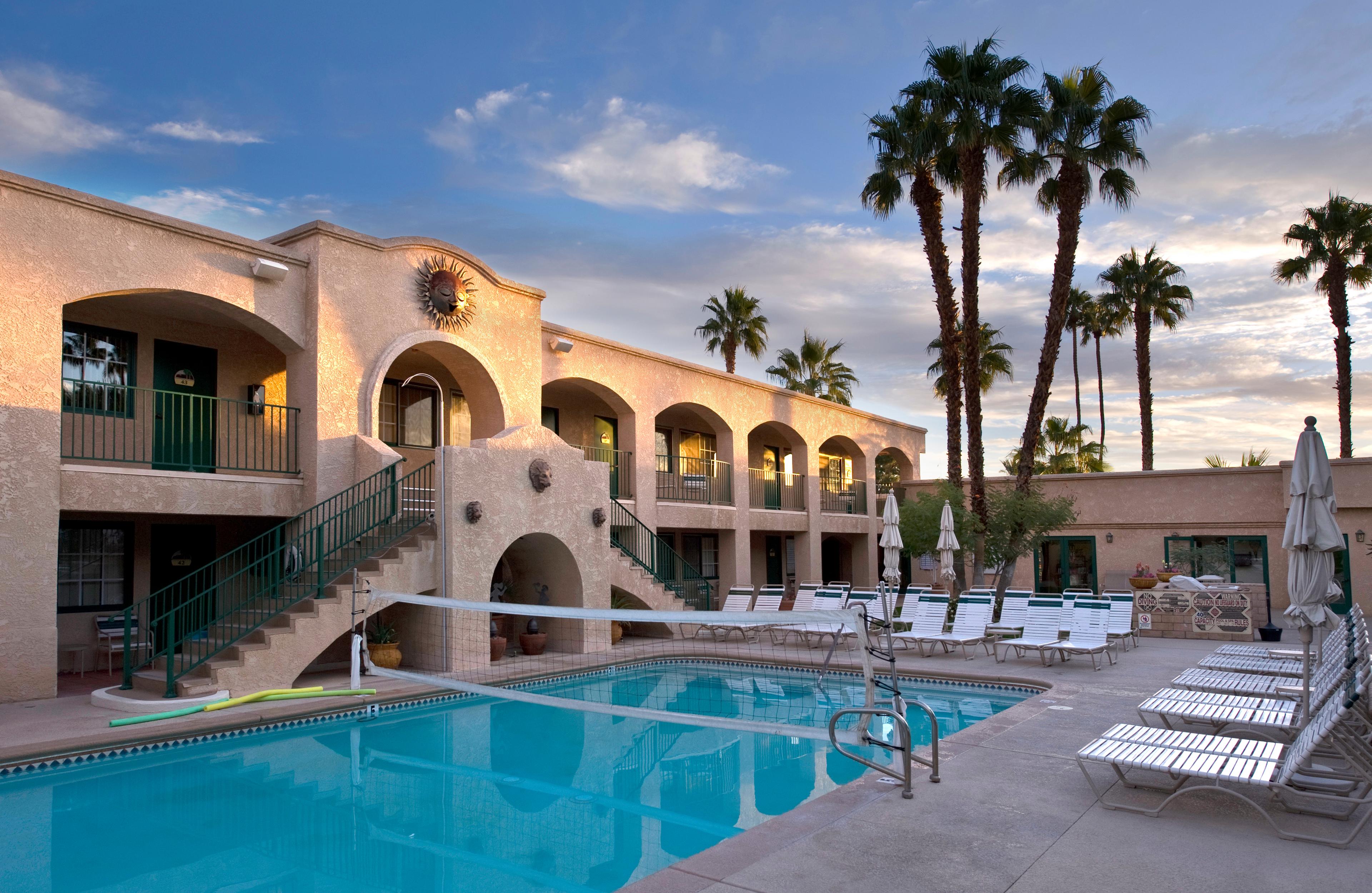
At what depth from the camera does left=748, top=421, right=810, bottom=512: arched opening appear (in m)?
23.8

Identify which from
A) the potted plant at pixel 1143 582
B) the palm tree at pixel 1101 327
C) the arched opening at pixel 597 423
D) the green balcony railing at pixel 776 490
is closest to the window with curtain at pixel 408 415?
the arched opening at pixel 597 423

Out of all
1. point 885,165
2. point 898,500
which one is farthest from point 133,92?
point 898,500

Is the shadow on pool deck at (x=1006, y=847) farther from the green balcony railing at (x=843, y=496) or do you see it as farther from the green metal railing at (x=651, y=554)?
the green balcony railing at (x=843, y=496)

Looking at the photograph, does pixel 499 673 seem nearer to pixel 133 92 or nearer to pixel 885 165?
pixel 133 92

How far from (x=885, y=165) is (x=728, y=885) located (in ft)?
66.5

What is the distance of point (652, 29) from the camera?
17156mm

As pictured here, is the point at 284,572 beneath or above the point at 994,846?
above

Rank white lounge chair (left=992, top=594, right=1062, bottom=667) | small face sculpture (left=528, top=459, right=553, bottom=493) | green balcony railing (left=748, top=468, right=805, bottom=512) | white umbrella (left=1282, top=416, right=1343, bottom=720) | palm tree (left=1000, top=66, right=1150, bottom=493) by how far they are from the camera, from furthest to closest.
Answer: green balcony railing (left=748, top=468, right=805, bottom=512) → palm tree (left=1000, top=66, right=1150, bottom=493) → small face sculpture (left=528, top=459, right=553, bottom=493) → white lounge chair (left=992, top=594, right=1062, bottom=667) → white umbrella (left=1282, top=416, right=1343, bottom=720)

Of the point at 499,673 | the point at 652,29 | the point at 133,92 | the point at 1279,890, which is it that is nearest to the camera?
the point at 1279,890

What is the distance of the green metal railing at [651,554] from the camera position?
1747 centimetres

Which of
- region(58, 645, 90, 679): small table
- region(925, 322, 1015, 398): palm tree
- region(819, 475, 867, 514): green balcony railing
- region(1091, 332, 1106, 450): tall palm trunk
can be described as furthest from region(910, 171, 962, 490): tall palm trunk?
region(1091, 332, 1106, 450): tall palm trunk

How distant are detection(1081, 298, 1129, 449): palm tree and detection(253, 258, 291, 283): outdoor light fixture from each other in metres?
29.5

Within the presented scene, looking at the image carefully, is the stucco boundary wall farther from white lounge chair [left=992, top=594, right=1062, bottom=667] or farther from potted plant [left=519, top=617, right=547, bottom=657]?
potted plant [left=519, top=617, right=547, bottom=657]

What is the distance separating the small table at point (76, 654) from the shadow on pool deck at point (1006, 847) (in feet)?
40.1
